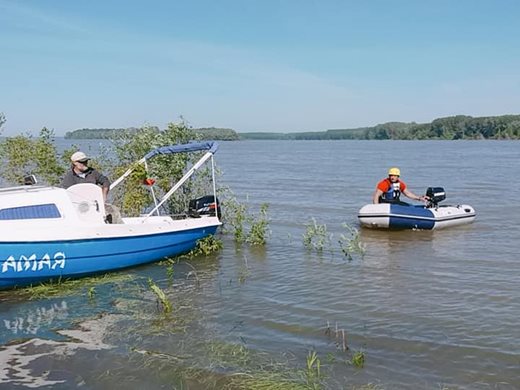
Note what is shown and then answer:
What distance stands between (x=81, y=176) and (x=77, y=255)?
6.23 feet

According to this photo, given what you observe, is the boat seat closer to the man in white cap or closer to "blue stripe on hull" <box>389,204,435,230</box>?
the man in white cap

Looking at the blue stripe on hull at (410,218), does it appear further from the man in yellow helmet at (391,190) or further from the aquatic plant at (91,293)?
the aquatic plant at (91,293)

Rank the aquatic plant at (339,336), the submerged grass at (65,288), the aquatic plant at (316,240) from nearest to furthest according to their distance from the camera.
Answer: the aquatic plant at (339,336) → the submerged grass at (65,288) → the aquatic plant at (316,240)

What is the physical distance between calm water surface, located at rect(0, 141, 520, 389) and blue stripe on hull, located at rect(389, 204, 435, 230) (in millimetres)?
1392

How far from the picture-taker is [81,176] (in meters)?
11.0

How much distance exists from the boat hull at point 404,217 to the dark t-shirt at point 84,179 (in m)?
7.69

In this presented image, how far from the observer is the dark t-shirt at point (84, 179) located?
430 inches

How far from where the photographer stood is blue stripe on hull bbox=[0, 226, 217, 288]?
29.6ft

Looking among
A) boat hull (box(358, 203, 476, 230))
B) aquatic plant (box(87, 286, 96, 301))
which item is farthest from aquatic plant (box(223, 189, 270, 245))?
aquatic plant (box(87, 286, 96, 301))

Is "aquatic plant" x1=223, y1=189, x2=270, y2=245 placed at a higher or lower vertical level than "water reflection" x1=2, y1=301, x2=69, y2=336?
higher

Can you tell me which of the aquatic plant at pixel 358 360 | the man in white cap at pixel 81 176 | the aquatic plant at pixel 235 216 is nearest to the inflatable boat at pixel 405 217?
the aquatic plant at pixel 235 216

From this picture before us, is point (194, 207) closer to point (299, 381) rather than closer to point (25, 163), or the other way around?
point (25, 163)

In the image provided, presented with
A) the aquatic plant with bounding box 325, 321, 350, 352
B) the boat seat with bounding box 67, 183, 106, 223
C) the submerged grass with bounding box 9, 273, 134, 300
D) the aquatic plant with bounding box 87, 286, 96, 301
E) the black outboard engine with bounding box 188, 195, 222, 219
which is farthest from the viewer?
the black outboard engine with bounding box 188, 195, 222, 219

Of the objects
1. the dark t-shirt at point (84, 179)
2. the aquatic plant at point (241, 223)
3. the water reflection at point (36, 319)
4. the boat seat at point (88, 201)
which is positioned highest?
the dark t-shirt at point (84, 179)
